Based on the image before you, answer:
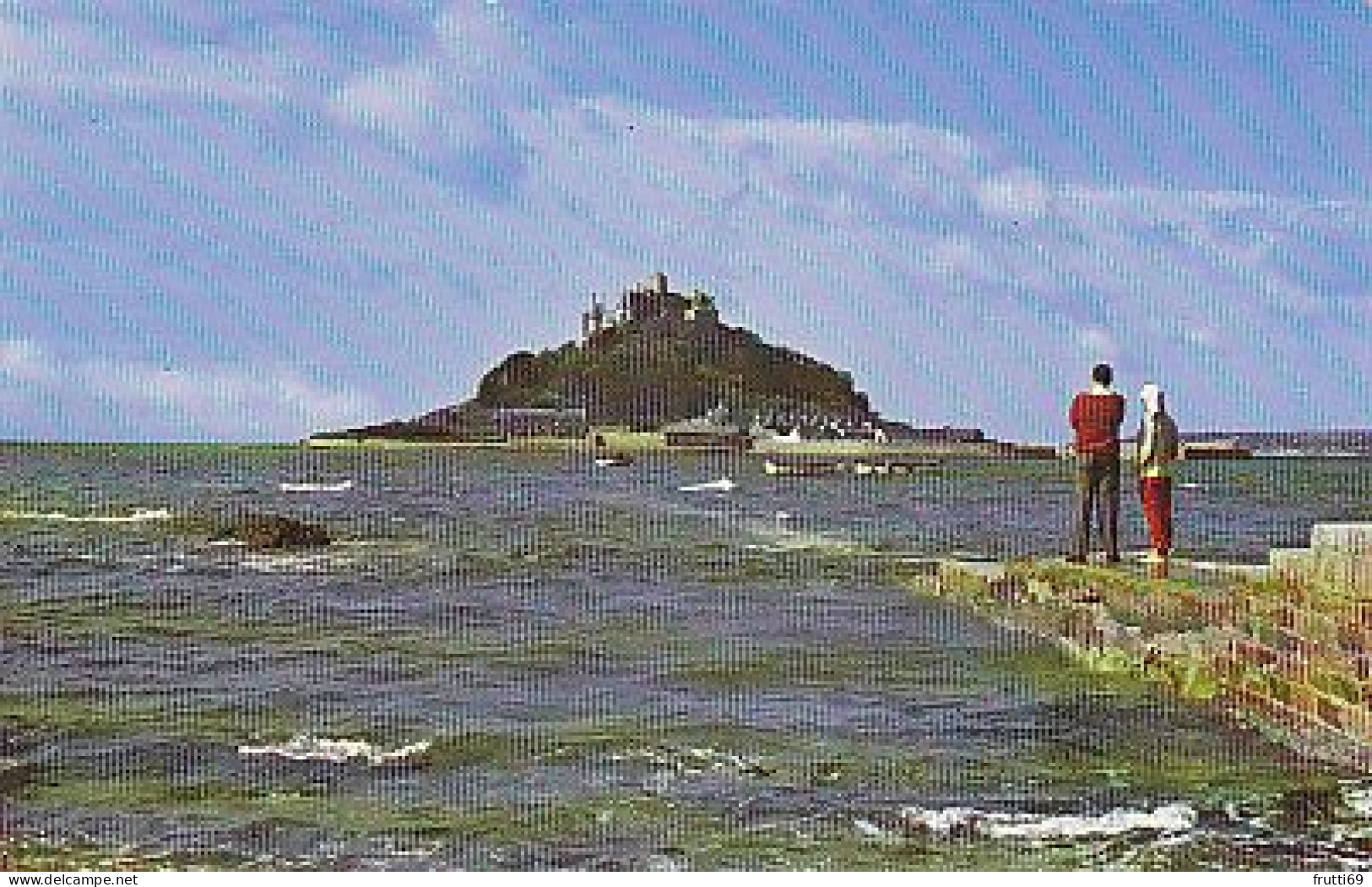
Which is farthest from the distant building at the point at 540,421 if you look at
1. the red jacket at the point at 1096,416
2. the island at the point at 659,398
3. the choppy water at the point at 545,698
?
the red jacket at the point at 1096,416

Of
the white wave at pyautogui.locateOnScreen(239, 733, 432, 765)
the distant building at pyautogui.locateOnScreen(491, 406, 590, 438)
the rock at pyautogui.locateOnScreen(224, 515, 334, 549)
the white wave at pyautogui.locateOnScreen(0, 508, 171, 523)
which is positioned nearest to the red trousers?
the distant building at pyautogui.locateOnScreen(491, 406, 590, 438)

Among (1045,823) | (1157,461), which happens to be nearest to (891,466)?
(1157,461)

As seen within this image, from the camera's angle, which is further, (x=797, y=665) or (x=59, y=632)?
(x=797, y=665)

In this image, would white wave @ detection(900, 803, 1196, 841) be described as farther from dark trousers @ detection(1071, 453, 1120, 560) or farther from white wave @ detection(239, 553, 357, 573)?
white wave @ detection(239, 553, 357, 573)

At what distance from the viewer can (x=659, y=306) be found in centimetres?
552

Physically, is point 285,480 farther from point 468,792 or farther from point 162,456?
point 468,792

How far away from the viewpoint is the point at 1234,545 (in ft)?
21.7

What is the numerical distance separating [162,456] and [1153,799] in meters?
2.68

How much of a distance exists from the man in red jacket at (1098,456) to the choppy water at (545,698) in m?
0.16

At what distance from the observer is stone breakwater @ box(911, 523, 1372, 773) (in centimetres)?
543

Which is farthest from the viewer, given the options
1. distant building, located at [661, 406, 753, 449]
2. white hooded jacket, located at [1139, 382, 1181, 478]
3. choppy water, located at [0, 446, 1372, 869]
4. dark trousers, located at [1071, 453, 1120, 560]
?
dark trousers, located at [1071, 453, 1120, 560]

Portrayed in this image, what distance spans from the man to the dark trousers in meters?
0.10
